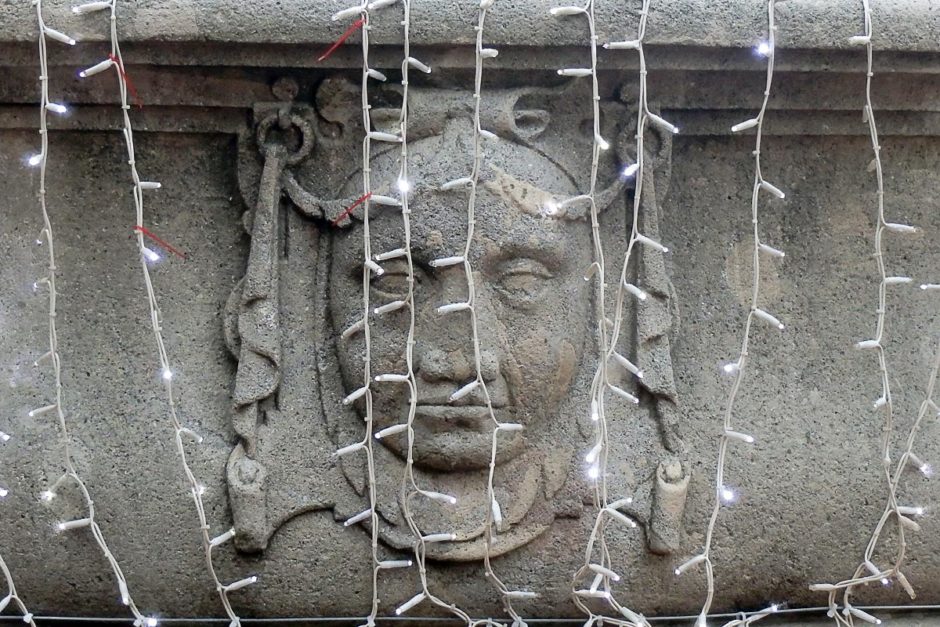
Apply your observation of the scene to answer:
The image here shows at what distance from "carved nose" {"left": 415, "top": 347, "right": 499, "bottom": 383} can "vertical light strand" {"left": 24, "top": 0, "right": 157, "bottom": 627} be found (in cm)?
50

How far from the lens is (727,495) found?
1.57m

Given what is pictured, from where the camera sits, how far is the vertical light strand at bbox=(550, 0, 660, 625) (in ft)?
4.80

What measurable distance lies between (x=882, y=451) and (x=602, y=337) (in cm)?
53

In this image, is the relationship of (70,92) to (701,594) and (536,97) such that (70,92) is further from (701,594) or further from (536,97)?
(701,594)

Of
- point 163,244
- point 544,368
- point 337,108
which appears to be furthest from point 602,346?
point 163,244

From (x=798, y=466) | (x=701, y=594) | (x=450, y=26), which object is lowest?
(x=701, y=594)

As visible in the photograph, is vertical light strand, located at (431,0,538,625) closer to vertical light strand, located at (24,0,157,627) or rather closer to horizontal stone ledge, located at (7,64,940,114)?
horizontal stone ledge, located at (7,64,940,114)

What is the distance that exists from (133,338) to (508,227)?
0.59 metres

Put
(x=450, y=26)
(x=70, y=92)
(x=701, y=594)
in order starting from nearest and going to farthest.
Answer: (x=450, y=26)
(x=70, y=92)
(x=701, y=594)

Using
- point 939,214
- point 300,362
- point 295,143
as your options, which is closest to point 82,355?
point 300,362

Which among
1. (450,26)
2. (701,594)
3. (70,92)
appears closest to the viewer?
(450,26)

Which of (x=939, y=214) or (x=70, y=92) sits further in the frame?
(x=939, y=214)

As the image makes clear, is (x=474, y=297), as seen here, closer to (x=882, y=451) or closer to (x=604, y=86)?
(x=604, y=86)

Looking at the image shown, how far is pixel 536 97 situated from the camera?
1.59 metres
